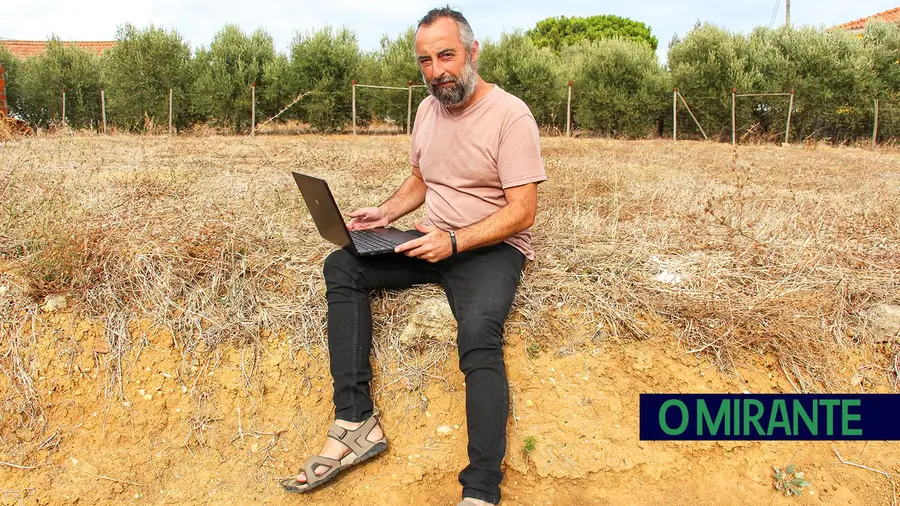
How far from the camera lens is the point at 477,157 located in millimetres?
2453

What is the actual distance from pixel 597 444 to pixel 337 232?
56.5 inches

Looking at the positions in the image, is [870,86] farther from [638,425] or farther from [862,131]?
[638,425]

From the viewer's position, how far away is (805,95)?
16.6 meters

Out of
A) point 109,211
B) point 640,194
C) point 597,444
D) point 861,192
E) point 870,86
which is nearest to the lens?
point 597,444

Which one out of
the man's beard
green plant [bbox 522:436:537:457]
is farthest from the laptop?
green plant [bbox 522:436:537:457]

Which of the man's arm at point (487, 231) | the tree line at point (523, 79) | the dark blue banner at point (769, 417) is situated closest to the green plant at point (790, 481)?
the dark blue banner at point (769, 417)

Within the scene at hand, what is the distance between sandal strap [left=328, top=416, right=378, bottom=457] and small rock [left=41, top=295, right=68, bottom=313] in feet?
4.96

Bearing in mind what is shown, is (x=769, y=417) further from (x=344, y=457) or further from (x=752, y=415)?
(x=344, y=457)

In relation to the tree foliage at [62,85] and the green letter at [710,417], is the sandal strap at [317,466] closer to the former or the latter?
the green letter at [710,417]

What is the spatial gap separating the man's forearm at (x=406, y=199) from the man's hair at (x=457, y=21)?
0.71 metres

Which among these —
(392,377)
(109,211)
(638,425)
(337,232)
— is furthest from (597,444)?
(109,211)

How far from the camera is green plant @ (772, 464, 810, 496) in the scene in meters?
2.40

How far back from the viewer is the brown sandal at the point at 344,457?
226 cm

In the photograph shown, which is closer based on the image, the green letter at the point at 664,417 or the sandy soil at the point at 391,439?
the sandy soil at the point at 391,439
